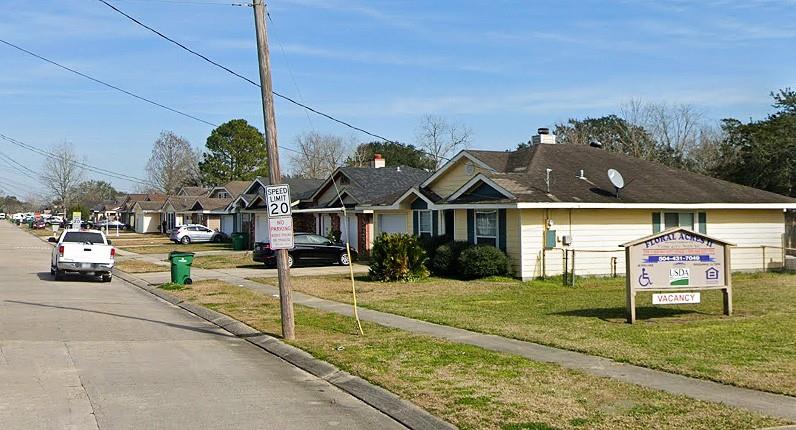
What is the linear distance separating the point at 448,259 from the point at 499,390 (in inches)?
701

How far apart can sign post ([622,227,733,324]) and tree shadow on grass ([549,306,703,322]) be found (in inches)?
20.5

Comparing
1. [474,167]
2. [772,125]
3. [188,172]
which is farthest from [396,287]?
[188,172]

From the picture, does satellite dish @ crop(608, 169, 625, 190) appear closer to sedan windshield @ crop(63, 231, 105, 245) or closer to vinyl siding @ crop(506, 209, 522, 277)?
vinyl siding @ crop(506, 209, 522, 277)

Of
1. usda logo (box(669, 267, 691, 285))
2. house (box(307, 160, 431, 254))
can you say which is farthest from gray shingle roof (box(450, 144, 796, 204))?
usda logo (box(669, 267, 691, 285))

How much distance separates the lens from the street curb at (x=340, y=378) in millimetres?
8203

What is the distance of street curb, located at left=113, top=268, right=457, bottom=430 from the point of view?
26.9 feet

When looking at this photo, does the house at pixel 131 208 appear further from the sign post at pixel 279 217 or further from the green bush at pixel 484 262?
the sign post at pixel 279 217

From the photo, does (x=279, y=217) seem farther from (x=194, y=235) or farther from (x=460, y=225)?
(x=194, y=235)

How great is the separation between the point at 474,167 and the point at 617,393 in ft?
70.5

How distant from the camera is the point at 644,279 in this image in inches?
604

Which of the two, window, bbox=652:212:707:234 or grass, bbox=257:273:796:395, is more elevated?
window, bbox=652:212:707:234

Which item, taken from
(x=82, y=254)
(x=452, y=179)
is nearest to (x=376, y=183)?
(x=452, y=179)

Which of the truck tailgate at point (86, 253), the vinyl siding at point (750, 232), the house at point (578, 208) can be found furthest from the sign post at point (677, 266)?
the truck tailgate at point (86, 253)

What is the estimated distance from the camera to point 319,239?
115 ft
